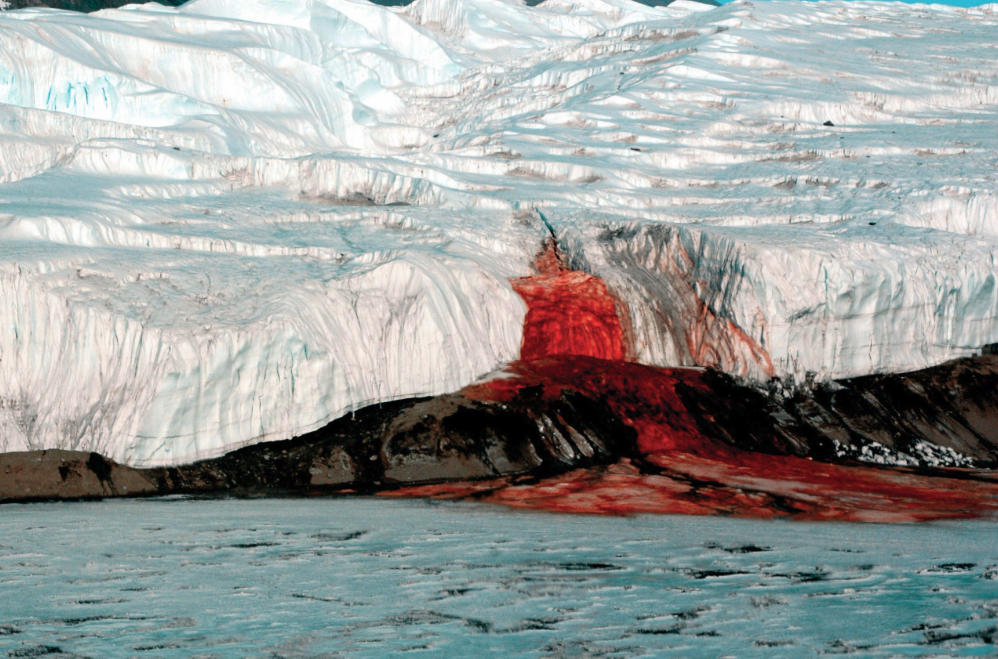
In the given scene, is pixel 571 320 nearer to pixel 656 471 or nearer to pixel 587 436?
pixel 587 436

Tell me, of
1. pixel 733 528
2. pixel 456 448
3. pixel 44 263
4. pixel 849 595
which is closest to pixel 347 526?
pixel 456 448

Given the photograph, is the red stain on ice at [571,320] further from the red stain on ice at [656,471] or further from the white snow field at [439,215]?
the white snow field at [439,215]

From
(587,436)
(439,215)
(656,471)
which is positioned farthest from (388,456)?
(439,215)

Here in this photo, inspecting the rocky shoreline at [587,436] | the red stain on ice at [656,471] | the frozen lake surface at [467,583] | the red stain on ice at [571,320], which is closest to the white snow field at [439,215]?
the red stain on ice at [571,320]

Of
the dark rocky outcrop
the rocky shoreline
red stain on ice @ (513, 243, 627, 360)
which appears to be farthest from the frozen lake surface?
red stain on ice @ (513, 243, 627, 360)

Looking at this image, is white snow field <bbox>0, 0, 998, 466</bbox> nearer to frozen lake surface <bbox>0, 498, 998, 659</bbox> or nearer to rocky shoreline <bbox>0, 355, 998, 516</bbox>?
rocky shoreline <bbox>0, 355, 998, 516</bbox>
